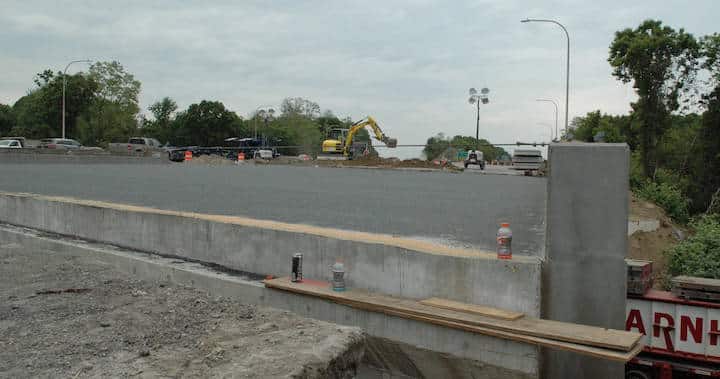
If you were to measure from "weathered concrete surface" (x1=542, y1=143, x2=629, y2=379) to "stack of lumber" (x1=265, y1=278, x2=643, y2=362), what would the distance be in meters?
0.66

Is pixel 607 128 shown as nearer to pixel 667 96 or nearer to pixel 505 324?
pixel 667 96

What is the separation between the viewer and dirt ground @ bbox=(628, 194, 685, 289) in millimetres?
17703

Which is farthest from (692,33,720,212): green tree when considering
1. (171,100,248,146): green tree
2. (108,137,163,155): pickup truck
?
(171,100,248,146): green tree

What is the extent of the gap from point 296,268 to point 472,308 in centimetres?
285

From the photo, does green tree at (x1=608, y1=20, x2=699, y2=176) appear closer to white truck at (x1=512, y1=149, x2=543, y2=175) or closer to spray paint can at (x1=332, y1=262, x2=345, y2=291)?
white truck at (x1=512, y1=149, x2=543, y2=175)

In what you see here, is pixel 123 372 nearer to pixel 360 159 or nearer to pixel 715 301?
pixel 715 301

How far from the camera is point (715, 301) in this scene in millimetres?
9789

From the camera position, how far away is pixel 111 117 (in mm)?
76188

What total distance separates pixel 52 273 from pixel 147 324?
3.65 m

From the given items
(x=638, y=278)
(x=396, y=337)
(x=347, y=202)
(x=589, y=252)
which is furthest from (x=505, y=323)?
(x=347, y=202)

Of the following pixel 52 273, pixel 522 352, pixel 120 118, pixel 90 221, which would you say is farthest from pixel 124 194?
pixel 120 118

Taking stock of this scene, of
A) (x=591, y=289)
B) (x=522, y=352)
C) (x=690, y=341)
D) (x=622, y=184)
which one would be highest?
(x=622, y=184)

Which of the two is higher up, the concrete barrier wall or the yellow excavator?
the yellow excavator

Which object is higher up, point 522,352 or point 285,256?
point 285,256
